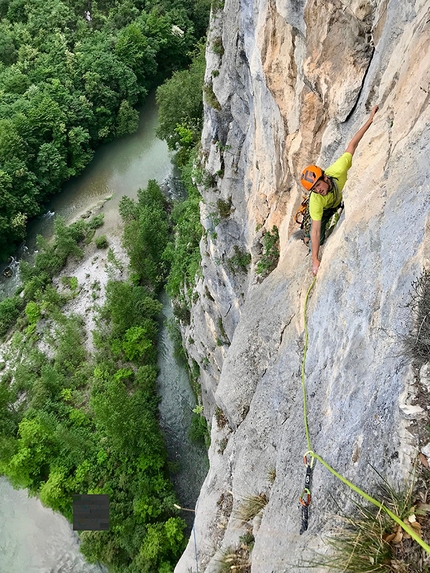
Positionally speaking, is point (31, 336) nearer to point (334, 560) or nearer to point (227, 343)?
point (227, 343)

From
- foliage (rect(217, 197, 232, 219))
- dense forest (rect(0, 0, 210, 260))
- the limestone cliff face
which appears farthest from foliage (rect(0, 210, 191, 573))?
dense forest (rect(0, 0, 210, 260))

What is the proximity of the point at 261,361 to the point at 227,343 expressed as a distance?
5.45 meters

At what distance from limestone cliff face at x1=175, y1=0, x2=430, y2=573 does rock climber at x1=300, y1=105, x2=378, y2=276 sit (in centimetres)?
20

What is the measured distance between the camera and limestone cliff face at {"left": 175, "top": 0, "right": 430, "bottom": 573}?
330 centimetres

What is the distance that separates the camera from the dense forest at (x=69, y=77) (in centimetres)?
2464

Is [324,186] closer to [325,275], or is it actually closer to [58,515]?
[325,275]

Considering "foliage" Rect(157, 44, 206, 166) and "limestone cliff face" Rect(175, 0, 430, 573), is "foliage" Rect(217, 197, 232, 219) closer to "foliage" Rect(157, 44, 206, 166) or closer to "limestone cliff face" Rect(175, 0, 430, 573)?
"limestone cliff face" Rect(175, 0, 430, 573)

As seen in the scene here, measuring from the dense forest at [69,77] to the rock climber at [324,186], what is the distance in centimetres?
2213

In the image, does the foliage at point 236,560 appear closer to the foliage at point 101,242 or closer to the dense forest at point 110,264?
the dense forest at point 110,264

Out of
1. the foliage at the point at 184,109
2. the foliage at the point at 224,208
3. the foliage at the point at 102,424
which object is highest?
the foliage at the point at 184,109

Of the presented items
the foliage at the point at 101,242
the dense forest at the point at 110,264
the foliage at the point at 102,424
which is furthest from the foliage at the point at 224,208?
the foliage at the point at 101,242

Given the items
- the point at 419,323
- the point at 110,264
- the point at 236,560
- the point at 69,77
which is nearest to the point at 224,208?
the point at 236,560

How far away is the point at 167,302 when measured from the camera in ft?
65.0

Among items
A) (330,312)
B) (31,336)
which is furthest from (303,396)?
(31,336)
